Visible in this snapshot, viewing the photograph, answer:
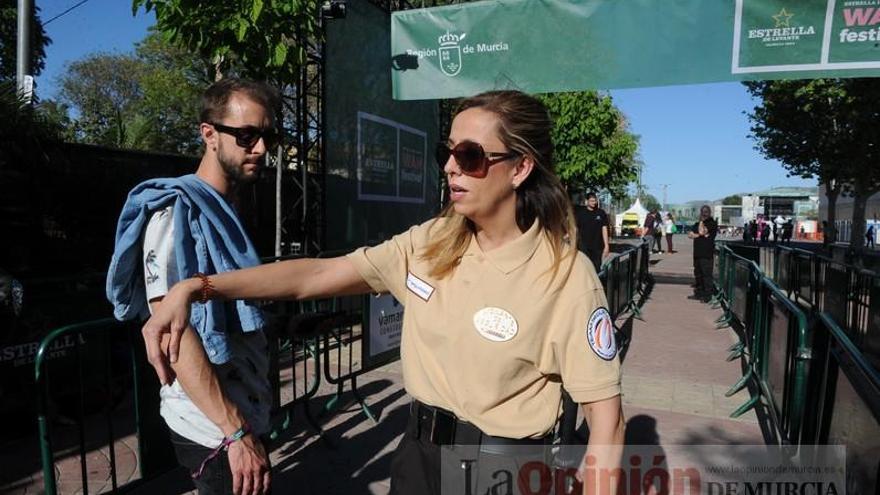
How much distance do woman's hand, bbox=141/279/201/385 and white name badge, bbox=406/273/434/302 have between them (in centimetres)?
58

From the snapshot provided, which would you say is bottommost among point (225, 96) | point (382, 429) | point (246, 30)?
point (382, 429)

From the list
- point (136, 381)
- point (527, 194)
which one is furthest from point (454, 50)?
point (527, 194)

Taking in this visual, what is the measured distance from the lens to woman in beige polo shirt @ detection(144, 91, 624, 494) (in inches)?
57.4

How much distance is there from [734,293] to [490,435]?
27.2 feet

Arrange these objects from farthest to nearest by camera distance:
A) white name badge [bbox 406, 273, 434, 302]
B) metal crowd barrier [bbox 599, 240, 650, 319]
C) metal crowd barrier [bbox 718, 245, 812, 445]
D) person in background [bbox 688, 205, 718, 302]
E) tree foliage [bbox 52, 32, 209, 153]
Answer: tree foliage [bbox 52, 32, 209, 153]
person in background [bbox 688, 205, 718, 302]
metal crowd barrier [bbox 599, 240, 650, 319]
metal crowd barrier [bbox 718, 245, 812, 445]
white name badge [bbox 406, 273, 434, 302]

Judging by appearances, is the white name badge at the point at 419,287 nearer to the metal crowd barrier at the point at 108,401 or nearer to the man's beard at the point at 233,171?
the man's beard at the point at 233,171

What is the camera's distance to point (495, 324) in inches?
59.9

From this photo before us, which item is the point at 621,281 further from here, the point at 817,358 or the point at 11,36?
the point at 11,36

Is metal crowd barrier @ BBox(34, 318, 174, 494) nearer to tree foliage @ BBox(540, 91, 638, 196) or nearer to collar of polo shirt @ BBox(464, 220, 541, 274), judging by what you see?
collar of polo shirt @ BBox(464, 220, 541, 274)

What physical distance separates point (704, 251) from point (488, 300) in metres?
11.3

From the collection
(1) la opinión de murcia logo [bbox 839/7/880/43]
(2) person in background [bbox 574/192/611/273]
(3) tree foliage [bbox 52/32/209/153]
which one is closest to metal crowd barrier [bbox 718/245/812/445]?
(1) la opinión de murcia logo [bbox 839/7/880/43]

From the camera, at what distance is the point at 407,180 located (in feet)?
31.2

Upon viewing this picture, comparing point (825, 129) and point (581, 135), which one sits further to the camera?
point (825, 129)

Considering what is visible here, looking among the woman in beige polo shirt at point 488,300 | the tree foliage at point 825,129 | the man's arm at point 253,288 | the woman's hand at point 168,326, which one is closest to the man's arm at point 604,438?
the woman in beige polo shirt at point 488,300
